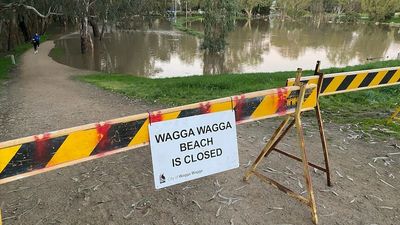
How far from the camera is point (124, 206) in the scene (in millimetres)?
4520

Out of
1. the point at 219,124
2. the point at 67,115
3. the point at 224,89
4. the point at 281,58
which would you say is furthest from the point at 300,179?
the point at 281,58

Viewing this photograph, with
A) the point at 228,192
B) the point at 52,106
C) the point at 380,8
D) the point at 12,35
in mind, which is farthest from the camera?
the point at 380,8

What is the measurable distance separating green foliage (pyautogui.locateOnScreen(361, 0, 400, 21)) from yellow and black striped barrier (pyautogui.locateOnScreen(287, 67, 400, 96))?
79.6m

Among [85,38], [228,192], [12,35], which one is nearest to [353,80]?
[228,192]

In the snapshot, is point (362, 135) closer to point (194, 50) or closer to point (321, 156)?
point (321, 156)

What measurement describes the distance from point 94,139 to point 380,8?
8425 cm

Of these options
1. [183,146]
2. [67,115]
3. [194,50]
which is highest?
[183,146]

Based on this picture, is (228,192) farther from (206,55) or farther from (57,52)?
(57,52)

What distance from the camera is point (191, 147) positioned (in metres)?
3.53

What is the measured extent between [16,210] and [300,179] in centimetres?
409

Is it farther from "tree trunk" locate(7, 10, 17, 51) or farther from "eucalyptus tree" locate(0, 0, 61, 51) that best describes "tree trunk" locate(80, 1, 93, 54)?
"tree trunk" locate(7, 10, 17, 51)

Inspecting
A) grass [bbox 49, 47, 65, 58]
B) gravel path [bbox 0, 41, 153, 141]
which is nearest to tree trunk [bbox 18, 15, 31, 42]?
grass [bbox 49, 47, 65, 58]

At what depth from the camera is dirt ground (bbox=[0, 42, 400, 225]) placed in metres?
4.30

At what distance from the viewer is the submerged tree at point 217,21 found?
98.0 ft
